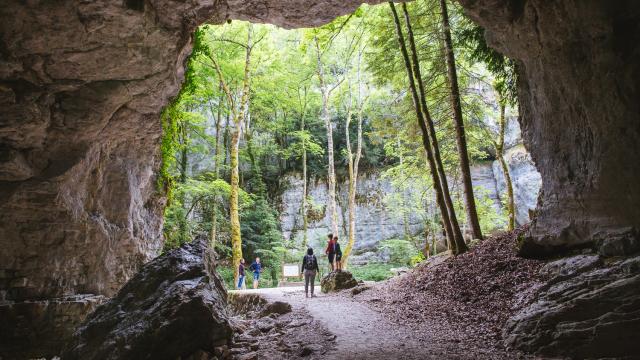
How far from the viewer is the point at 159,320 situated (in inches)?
182

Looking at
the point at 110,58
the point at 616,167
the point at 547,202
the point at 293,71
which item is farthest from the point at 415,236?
the point at 110,58

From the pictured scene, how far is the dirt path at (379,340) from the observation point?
178 inches

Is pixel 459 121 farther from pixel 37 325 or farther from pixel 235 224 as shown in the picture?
pixel 37 325

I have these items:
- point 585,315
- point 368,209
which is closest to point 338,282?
point 585,315

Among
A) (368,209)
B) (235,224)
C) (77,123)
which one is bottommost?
(235,224)

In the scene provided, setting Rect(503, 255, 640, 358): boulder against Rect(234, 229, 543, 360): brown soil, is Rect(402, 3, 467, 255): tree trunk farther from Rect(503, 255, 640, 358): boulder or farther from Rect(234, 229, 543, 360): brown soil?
Rect(503, 255, 640, 358): boulder

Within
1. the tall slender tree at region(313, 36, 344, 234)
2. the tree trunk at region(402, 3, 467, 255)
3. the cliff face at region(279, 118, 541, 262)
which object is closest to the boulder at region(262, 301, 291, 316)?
the tree trunk at region(402, 3, 467, 255)

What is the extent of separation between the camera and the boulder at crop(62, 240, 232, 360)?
4484 millimetres

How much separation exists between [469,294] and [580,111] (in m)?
3.88

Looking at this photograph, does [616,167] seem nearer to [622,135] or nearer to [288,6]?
[622,135]

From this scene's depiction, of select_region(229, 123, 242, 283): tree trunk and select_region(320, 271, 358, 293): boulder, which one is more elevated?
select_region(229, 123, 242, 283): tree trunk

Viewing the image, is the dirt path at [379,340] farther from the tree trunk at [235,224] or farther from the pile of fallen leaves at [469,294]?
the tree trunk at [235,224]

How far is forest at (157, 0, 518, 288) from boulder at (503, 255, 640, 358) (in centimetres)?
497

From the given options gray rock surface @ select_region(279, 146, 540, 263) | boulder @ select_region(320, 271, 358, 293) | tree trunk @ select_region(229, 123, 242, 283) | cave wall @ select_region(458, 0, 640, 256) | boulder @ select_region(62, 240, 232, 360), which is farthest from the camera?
gray rock surface @ select_region(279, 146, 540, 263)
